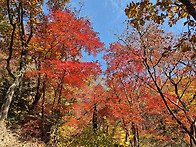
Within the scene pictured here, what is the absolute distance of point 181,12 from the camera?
2.56 metres

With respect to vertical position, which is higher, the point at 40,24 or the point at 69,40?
the point at 40,24

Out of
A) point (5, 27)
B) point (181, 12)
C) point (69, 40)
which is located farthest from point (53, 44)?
point (181, 12)

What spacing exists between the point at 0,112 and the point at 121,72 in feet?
28.2

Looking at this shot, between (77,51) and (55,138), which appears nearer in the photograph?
(55,138)

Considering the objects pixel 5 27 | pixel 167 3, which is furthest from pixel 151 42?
pixel 5 27

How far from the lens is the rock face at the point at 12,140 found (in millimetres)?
7970

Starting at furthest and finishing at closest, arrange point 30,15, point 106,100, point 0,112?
point 106,100, point 30,15, point 0,112

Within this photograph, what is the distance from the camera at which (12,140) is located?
8.57 meters

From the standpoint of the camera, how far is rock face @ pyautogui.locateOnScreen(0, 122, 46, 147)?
7.97 metres

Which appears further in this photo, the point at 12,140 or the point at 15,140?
the point at 15,140

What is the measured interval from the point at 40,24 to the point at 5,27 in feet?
7.49

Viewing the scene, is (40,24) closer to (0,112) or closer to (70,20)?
(70,20)

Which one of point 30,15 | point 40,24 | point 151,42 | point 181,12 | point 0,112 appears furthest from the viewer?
point 40,24

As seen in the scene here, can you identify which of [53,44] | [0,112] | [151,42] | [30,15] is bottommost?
[0,112]
